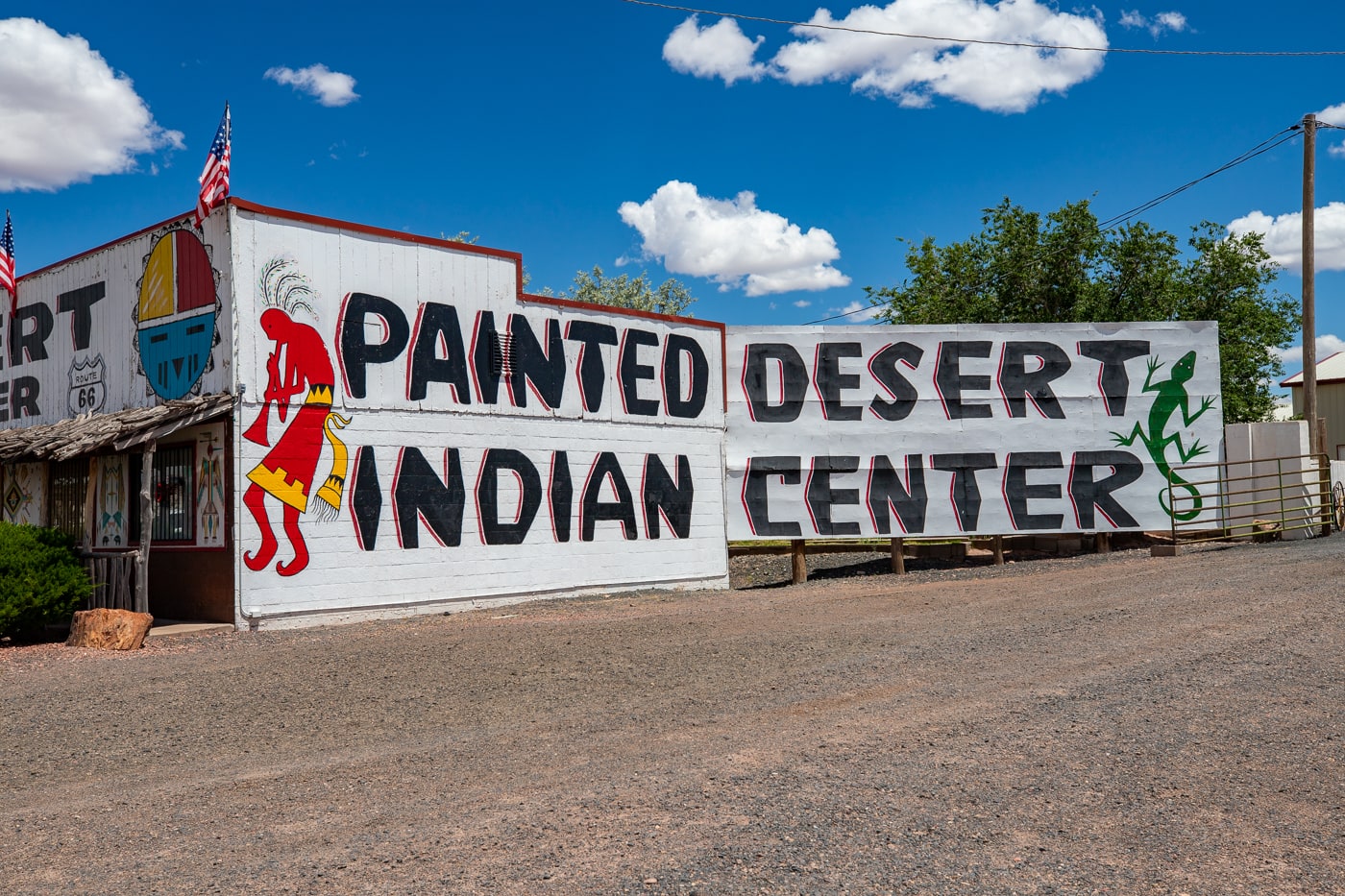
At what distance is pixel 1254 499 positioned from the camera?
2203cm

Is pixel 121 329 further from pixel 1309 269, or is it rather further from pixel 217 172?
pixel 1309 269

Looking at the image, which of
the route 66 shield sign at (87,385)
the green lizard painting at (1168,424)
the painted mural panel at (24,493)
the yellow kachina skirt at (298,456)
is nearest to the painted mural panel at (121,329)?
the route 66 shield sign at (87,385)

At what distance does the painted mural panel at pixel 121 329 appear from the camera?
15.2 metres

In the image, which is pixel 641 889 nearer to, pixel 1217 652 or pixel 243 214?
pixel 1217 652

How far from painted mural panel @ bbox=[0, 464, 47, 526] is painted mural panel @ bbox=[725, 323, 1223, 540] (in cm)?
1153

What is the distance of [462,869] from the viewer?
5168 mm

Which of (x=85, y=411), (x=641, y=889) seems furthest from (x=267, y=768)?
(x=85, y=411)

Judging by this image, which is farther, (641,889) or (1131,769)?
(1131,769)

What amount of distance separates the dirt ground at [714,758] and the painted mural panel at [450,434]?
8.63 feet

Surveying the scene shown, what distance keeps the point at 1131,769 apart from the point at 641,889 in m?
3.32

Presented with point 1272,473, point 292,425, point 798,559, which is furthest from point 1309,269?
→ point 292,425

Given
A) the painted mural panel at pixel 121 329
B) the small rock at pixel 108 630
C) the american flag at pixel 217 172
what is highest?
the american flag at pixel 217 172

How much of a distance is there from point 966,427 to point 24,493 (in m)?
16.5

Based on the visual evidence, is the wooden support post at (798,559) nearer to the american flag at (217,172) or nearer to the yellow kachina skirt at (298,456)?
the yellow kachina skirt at (298,456)
